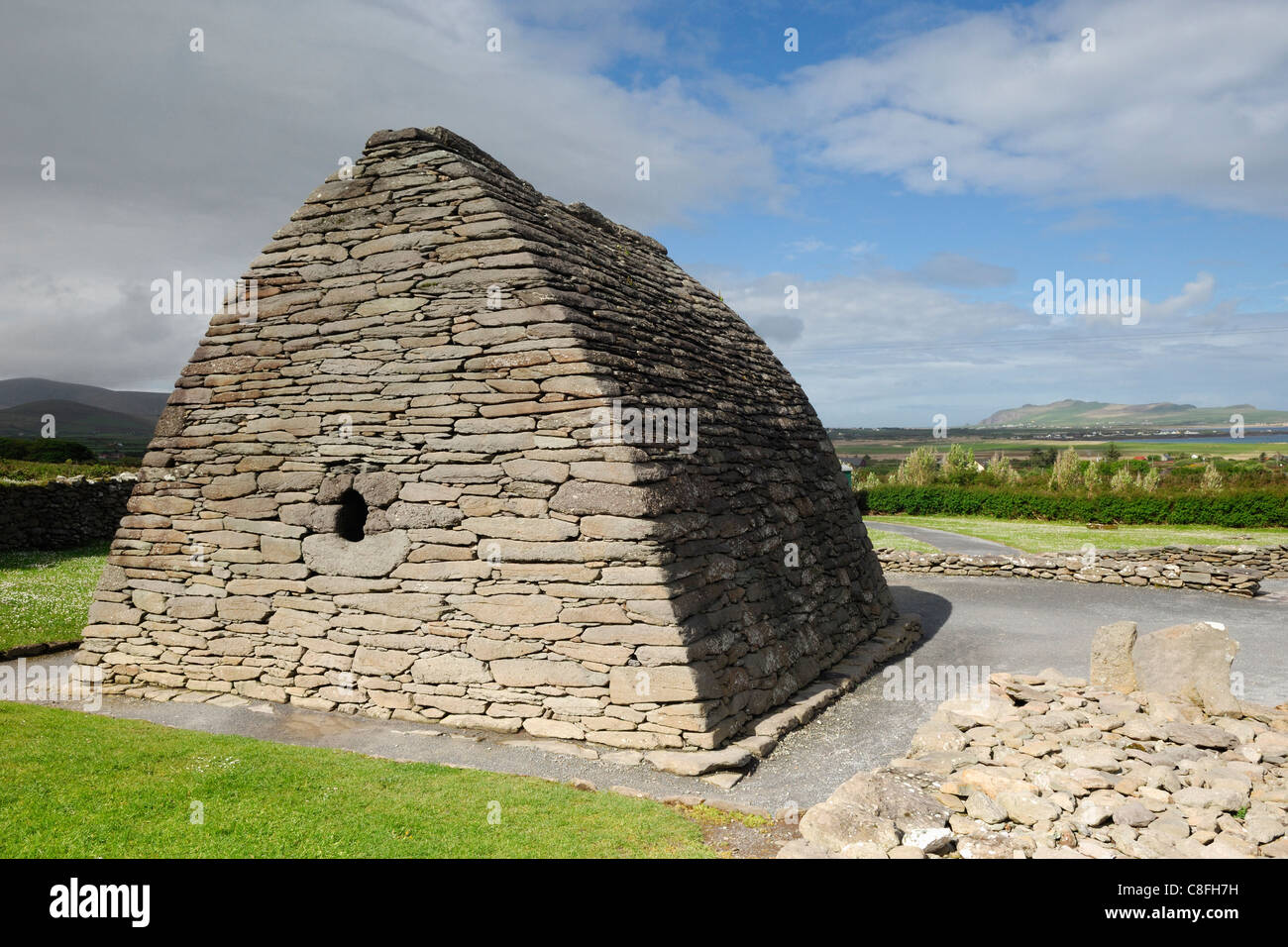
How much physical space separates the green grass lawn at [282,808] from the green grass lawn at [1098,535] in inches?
829

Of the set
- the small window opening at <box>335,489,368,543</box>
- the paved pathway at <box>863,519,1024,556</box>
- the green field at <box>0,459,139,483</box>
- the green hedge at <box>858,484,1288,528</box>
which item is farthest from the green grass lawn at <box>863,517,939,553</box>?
the green field at <box>0,459,139,483</box>

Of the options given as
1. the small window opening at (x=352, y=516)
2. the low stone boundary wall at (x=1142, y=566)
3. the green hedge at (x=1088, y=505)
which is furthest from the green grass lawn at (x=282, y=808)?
the green hedge at (x=1088, y=505)

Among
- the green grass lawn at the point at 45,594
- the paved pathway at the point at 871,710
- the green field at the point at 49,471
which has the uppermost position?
the green field at the point at 49,471

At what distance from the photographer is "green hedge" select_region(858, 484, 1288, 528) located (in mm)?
26734

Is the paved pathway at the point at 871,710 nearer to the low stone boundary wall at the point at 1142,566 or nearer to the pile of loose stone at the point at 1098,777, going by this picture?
the low stone boundary wall at the point at 1142,566

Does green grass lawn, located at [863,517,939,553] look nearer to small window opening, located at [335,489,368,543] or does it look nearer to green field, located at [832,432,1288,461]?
small window opening, located at [335,489,368,543]

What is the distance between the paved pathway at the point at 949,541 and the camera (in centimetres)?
2355

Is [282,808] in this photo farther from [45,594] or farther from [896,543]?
[896,543]

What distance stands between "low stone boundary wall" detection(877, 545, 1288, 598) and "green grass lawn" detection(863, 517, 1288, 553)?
357cm

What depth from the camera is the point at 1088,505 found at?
3042 centimetres

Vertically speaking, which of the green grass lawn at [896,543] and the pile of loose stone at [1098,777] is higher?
the pile of loose stone at [1098,777]

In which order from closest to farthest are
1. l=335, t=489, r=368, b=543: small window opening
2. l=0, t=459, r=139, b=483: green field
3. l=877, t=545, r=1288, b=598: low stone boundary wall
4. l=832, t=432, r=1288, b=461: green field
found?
l=335, t=489, r=368, b=543: small window opening, l=877, t=545, r=1288, b=598: low stone boundary wall, l=0, t=459, r=139, b=483: green field, l=832, t=432, r=1288, b=461: green field

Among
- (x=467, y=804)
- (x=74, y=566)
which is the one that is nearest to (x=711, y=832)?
(x=467, y=804)
